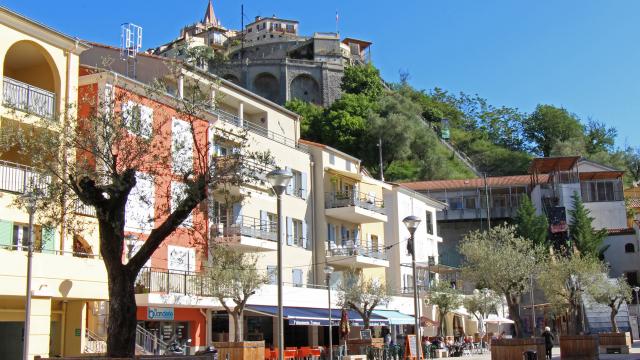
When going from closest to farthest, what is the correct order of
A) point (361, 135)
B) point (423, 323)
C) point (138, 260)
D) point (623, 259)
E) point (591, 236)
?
1. point (138, 260)
2. point (423, 323)
3. point (591, 236)
4. point (623, 259)
5. point (361, 135)

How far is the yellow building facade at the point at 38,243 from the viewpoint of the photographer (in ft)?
74.5

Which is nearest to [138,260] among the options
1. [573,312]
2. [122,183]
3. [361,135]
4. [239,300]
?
[122,183]

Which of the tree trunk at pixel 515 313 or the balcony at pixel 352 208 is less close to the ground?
the balcony at pixel 352 208

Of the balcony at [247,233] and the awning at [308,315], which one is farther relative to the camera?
the balcony at [247,233]

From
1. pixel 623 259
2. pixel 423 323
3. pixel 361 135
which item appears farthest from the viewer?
pixel 361 135

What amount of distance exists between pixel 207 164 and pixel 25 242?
11.9 m

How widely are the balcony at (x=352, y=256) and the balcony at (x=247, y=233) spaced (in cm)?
716

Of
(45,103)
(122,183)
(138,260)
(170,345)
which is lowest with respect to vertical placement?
(170,345)

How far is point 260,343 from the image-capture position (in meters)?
26.3

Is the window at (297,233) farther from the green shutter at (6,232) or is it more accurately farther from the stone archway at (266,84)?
the stone archway at (266,84)

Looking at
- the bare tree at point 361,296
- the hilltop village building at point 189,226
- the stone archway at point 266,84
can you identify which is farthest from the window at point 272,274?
the stone archway at point 266,84

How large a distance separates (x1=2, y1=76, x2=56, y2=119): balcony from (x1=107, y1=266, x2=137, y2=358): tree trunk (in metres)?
11.8

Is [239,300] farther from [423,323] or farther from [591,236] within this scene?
[591,236]

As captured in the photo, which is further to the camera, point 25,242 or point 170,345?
point 170,345
